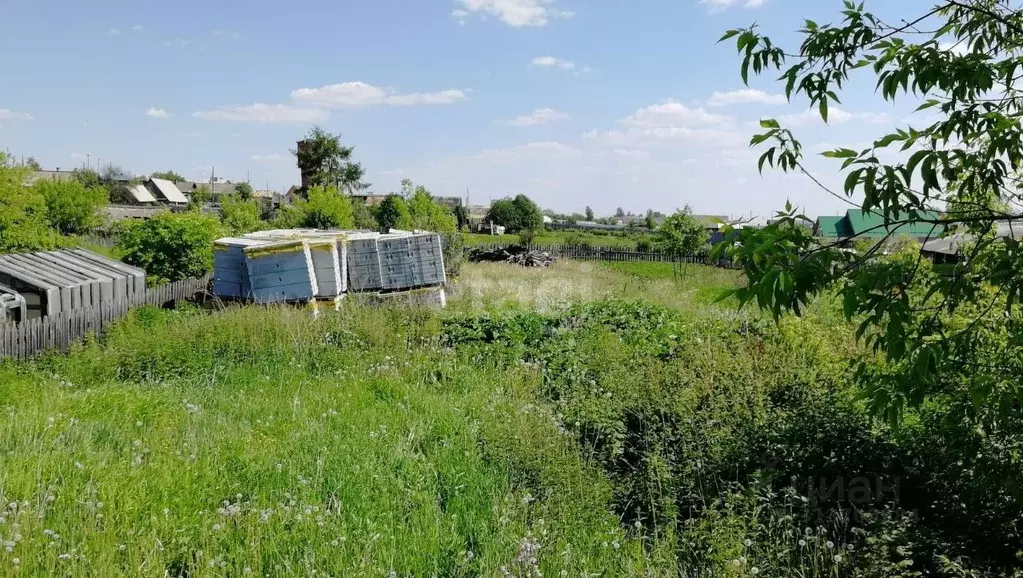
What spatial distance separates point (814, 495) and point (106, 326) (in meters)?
10.2

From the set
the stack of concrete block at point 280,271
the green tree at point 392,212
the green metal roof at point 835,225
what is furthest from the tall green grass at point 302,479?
the green metal roof at point 835,225

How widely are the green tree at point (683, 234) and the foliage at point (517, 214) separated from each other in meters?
29.7

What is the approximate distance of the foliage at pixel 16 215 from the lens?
1349cm

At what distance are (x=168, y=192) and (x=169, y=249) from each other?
228ft

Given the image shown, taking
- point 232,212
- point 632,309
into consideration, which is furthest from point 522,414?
point 232,212

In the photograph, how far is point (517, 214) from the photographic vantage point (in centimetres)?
6162

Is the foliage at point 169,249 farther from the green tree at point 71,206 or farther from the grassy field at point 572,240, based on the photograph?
the green tree at point 71,206

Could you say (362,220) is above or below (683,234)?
above

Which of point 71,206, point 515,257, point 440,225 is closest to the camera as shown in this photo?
point 440,225

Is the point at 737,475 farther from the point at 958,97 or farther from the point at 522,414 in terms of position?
the point at 958,97

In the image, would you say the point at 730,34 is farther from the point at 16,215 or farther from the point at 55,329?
the point at 16,215

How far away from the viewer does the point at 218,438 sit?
604 cm

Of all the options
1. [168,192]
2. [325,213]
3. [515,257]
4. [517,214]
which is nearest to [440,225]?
[515,257]

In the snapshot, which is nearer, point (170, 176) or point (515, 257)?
point (515, 257)
